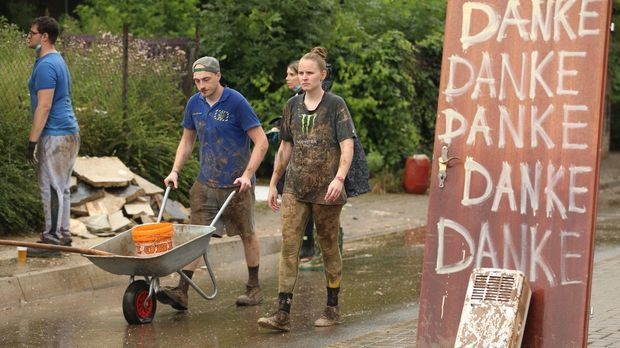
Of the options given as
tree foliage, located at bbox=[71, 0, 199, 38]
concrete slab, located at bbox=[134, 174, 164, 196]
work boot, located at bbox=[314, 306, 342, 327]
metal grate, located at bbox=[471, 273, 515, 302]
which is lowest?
work boot, located at bbox=[314, 306, 342, 327]

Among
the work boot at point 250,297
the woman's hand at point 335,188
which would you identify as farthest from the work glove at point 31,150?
the woman's hand at point 335,188

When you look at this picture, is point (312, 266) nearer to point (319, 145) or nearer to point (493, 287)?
point (319, 145)

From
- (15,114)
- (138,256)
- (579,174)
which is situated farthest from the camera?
(15,114)

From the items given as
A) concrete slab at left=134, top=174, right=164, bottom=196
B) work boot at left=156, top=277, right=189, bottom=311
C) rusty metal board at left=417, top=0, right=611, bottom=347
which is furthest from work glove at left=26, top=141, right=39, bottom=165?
rusty metal board at left=417, top=0, right=611, bottom=347

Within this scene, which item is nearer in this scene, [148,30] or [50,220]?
[50,220]

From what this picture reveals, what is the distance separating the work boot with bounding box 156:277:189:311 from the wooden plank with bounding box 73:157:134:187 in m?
3.89

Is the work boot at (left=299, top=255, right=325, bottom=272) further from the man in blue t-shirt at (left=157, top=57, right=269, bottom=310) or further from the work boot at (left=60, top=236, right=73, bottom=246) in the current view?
the work boot at (left=60, top=236, right=73, bottom=246)

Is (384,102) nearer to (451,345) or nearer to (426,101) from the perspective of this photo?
(426,101)

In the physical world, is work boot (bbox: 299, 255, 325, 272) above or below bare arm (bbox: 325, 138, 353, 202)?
below

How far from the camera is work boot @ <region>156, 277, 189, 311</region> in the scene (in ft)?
29.3

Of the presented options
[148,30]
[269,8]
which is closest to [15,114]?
[269,8]

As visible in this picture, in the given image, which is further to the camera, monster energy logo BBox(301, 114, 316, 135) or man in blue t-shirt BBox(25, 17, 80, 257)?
man in blue t-shirt BBox(25, 17, 80, 257)

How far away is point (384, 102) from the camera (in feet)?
62.9

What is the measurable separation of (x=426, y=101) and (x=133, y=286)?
1310 cm
